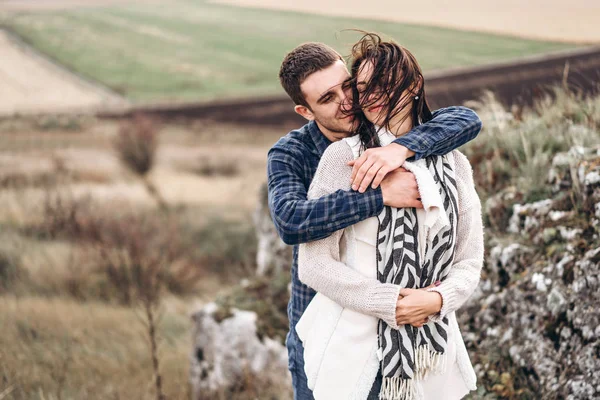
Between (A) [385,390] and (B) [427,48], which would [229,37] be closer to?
(B) [427,48]

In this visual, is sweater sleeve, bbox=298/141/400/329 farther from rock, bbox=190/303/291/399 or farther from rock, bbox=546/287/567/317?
rock, bbox=190/303/291/399

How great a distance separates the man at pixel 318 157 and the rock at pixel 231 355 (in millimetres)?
1748

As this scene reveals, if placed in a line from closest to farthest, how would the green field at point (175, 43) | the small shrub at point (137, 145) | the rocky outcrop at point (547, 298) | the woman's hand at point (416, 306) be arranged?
the woman's hand at point (416, 306) → the rocky outcrop at point (547, 298) → the small shrub at point (137, 145) → the green field at point (175, 43)

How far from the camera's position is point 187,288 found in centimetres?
785

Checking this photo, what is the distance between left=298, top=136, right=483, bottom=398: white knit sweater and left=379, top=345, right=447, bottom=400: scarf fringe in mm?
122

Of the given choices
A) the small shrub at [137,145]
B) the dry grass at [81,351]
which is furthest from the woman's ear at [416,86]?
the small shrub at [137,145]

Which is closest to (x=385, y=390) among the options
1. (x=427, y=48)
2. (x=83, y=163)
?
(x=83, y=163)

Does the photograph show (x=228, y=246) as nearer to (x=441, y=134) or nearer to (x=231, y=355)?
(x=231, y=355)

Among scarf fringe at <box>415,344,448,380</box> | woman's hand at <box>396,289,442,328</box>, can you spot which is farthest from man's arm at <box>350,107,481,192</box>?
scarf fringe at <box>415,344,448,380</box>

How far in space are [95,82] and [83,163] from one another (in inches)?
558

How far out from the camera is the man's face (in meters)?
1.91

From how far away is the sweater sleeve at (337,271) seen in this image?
1612mm

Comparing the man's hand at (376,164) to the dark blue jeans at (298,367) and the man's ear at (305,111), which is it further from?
the dark blue jeans at (298,367)

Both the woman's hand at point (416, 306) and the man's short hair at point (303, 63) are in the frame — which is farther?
the man's short hair at point (303, 63)
